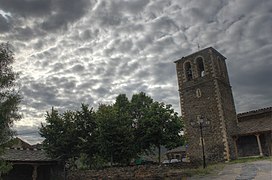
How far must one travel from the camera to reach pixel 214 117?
27359mm

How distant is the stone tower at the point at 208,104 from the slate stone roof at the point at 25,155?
1516cm

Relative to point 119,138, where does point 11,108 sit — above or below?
above

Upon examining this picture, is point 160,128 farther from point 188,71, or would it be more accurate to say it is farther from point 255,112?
point 255,112

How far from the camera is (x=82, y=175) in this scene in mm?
21406

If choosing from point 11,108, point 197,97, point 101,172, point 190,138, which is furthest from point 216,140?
point 11,108

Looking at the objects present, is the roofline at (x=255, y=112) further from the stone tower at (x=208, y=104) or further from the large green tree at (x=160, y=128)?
the large green tree at (x=160, y=128)

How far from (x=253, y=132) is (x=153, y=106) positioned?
11.1 m

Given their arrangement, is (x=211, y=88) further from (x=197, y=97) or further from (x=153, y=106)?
(x=153, y=106)

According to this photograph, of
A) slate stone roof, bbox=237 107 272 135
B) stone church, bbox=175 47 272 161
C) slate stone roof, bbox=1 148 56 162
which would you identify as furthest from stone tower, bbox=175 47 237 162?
slate stone roof, bbox=1 148 56 162

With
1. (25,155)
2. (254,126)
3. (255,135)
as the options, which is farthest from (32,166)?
(254,126)

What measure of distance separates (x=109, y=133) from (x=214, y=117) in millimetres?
12290

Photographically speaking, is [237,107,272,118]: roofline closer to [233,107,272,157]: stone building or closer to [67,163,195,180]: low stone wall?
[233,107,272,157]: stone building

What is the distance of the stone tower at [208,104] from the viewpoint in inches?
1050

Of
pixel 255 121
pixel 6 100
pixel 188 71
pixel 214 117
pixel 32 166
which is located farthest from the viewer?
pixel 188 71
